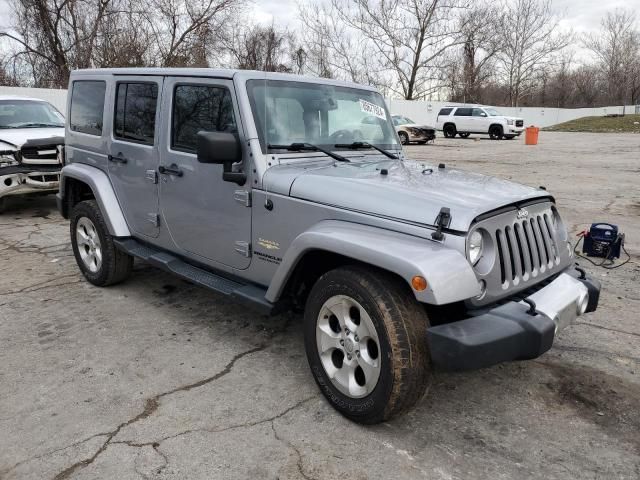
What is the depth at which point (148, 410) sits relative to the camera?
10.1 feet

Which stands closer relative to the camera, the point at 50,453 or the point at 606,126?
Answer: the point at 50,453

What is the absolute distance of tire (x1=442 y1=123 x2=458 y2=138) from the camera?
102 ft

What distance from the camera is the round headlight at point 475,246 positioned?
2672mm

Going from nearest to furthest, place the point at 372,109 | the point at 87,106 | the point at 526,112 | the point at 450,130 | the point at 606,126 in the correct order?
the point at 372,109 < the point at 87,106 < the point at 450,130 < the point at 606,126 < the point at 526,112

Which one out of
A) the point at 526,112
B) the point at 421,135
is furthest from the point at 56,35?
the point at 526,112

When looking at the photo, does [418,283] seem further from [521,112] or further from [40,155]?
[521,112]

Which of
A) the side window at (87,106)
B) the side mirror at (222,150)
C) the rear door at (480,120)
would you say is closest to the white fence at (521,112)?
the rear door at (480,120)

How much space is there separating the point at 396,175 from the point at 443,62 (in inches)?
1719

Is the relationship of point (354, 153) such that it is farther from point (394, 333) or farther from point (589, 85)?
point (589, 85)

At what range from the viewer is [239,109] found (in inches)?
136

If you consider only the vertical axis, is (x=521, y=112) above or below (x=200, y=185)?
above

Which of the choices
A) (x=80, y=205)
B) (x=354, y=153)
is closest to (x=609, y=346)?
(x=354, y=153)

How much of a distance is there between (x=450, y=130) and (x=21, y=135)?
26247 millimetres

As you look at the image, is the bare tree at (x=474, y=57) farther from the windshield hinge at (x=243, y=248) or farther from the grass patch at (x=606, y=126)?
the windshield hinge at (x=243, y=248)
